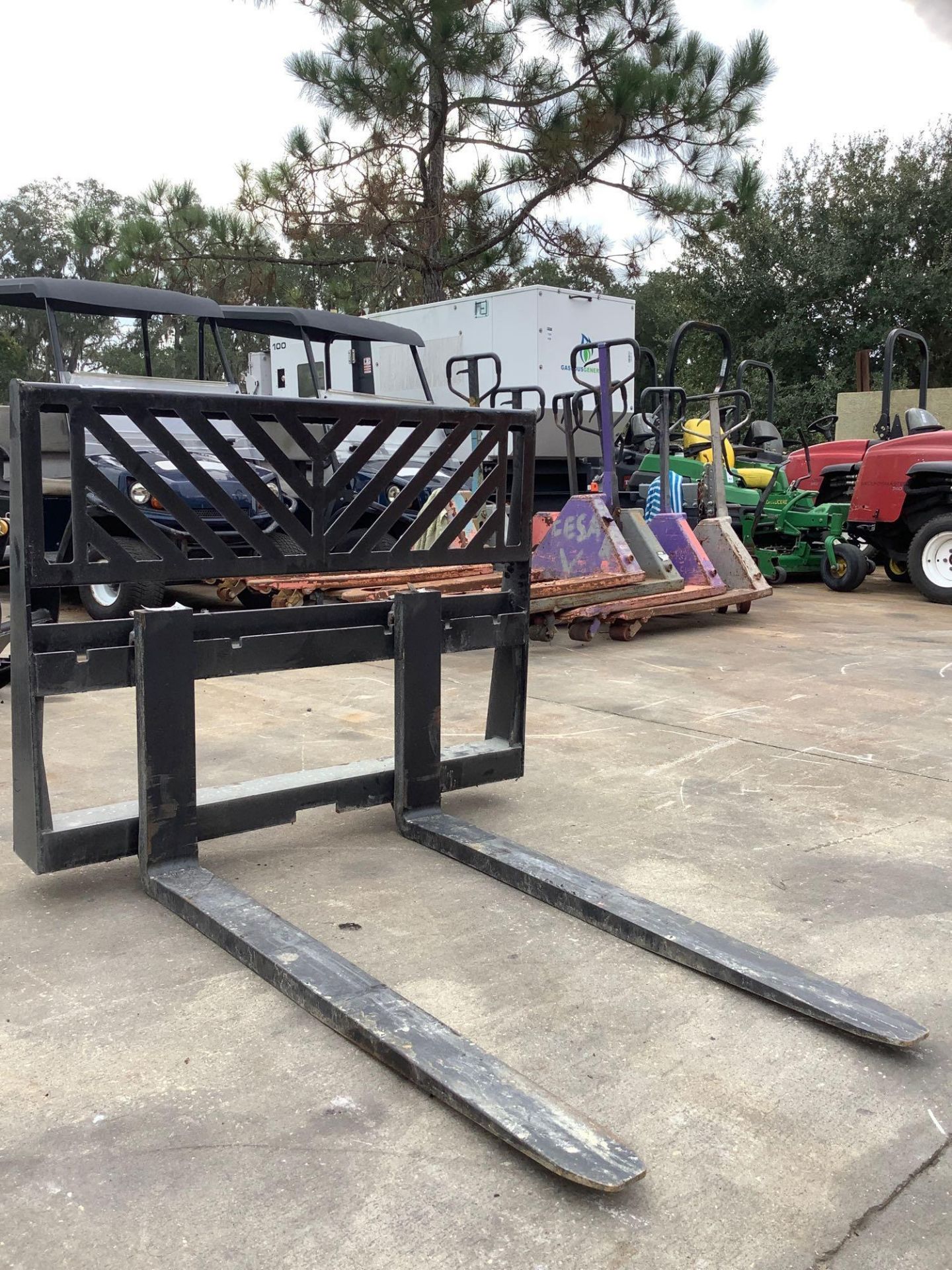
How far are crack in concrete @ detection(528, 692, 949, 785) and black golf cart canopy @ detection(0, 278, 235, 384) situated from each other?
4.70 meters

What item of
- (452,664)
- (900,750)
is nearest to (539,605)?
(452,664)

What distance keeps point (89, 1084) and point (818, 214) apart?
86.3 feet

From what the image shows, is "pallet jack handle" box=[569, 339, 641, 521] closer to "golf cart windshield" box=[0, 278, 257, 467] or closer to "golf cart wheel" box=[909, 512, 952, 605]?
"golf cart windshield" box=[0, 278, 257, 467]

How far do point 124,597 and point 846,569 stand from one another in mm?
6836

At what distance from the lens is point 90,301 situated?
8.23m

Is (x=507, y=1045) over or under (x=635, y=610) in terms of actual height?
under

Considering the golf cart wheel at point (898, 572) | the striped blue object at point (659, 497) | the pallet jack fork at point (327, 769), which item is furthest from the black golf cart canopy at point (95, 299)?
the golf cart wheel at point (898, 572)

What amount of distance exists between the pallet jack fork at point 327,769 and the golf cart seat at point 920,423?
26.1ft

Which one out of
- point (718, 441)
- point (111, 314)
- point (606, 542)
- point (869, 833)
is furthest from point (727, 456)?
point (869, 833)

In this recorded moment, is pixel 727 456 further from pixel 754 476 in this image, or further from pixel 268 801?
pixel 268 801

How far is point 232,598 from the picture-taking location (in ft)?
26.6

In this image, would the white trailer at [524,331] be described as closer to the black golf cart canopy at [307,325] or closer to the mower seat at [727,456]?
the mower seat at [727,456]

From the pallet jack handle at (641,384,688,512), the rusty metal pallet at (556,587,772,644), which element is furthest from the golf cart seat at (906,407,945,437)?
the rusty metal pallet at (556,587,772,644)

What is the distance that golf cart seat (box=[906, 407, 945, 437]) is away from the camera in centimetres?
1047
